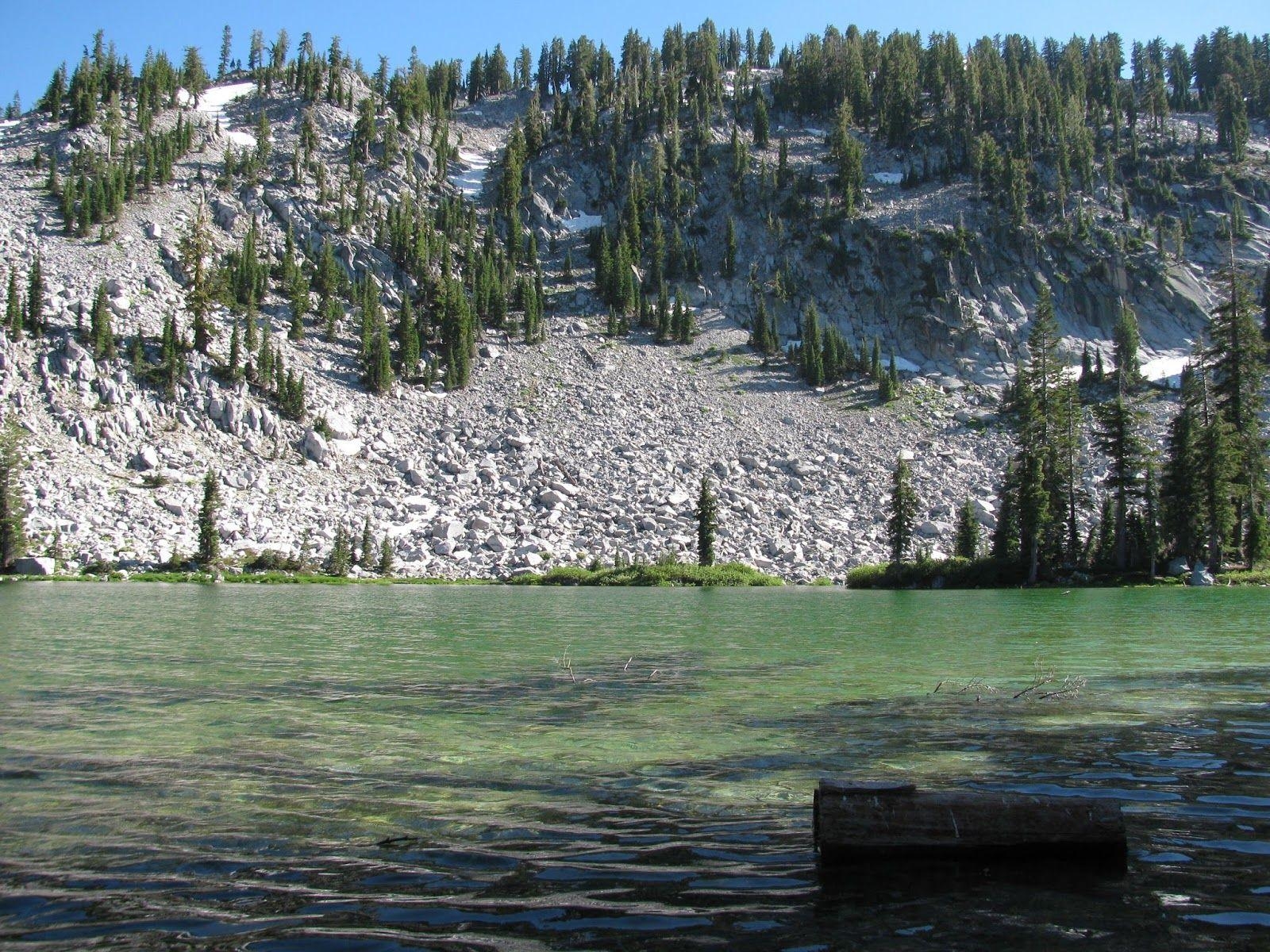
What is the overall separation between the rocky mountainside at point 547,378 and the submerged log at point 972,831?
72.5 metres

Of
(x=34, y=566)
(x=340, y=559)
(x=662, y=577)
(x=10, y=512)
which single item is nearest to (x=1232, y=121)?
(x=662, y=577)

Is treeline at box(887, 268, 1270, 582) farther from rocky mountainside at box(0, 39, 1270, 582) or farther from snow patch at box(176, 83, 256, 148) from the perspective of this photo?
snow patch at box(176, 83, 256, 148)

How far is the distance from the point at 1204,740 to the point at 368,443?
322ft

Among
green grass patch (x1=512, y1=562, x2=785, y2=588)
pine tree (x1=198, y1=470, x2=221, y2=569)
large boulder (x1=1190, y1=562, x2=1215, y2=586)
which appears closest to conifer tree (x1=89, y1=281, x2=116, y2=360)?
pine tree (x1=198, y1=470, x2=221, y2=569)

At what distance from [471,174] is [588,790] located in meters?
181

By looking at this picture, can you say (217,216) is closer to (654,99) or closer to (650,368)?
(650,368)

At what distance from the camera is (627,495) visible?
3659 inches

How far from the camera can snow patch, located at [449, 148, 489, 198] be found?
167 m

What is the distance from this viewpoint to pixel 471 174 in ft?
566

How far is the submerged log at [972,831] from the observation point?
5.73m

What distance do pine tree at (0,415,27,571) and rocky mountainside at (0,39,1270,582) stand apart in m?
2.85

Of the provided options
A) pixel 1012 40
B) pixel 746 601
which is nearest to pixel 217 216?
pixel 746 601

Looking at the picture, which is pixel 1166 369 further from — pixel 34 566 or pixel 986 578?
pixel 34 566

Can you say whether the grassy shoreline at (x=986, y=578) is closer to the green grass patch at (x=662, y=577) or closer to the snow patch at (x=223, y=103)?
the green grass patch at (x=662, y=577)
